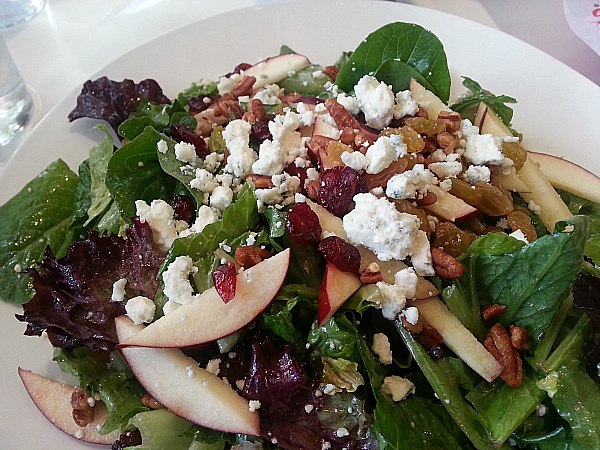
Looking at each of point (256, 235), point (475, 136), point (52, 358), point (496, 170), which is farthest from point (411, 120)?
point (52, 358)

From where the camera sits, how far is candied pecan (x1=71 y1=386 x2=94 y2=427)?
4.78 ft

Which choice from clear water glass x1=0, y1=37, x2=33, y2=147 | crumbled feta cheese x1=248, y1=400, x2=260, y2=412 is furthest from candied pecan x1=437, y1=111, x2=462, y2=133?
clear water glass x1=0, y1=37, x2=33, y2=147

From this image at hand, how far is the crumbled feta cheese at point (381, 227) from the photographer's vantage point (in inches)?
53.9

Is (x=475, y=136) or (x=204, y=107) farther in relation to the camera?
(x=204, y=107)

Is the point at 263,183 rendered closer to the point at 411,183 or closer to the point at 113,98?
the point at 411,183

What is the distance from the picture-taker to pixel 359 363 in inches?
54.1

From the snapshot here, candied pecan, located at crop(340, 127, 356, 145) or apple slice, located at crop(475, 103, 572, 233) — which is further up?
candied pecan, located at crop(340, 127, 356, 145)

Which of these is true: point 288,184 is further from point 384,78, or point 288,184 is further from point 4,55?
point 4,55

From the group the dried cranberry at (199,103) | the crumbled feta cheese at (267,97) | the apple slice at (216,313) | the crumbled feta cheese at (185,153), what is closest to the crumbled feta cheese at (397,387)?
the apple slice at (216,313)

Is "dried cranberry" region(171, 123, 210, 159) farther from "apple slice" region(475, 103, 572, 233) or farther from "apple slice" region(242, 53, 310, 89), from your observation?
"apple slice" region(475, 103, 572, 233)

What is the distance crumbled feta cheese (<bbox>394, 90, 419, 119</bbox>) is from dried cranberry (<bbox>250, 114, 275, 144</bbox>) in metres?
0.49

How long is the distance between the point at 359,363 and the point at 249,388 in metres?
0.32

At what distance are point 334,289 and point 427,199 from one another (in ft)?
1.45

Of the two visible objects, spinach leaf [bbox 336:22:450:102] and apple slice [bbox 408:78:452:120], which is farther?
spinach leaf [bbox 336:22:450:102]
